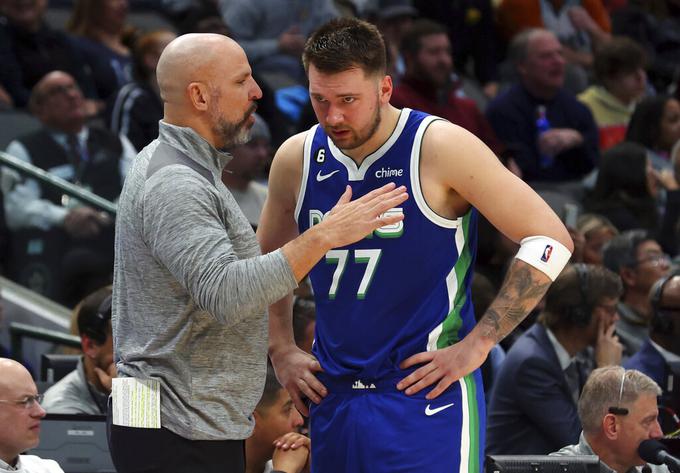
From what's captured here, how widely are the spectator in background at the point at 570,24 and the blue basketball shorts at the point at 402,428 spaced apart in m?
9.24

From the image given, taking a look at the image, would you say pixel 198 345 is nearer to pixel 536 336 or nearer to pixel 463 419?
pixel 463 419

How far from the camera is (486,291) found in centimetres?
719

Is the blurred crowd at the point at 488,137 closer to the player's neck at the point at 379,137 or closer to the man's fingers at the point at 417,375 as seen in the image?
the man's fingers at the point at 417,375

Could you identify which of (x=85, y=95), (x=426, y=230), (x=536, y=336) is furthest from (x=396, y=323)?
(x=85, y=95)

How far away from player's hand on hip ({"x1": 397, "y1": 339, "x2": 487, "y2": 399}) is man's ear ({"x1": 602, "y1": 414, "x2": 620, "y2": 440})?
1524 millimetres

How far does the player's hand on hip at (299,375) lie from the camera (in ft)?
13.6

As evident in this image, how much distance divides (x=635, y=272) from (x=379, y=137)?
4.77m

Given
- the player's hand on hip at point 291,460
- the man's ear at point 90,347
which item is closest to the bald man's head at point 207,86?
the player's hand on hip at point 291,460

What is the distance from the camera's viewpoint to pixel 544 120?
1109 cm

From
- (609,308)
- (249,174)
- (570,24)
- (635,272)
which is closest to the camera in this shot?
(609,308)

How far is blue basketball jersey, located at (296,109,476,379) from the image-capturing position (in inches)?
157

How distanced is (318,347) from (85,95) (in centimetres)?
655

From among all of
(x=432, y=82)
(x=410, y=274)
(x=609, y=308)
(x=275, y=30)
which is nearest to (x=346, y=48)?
(x=410, y=274)

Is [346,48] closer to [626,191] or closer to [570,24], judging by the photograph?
[626,191]
